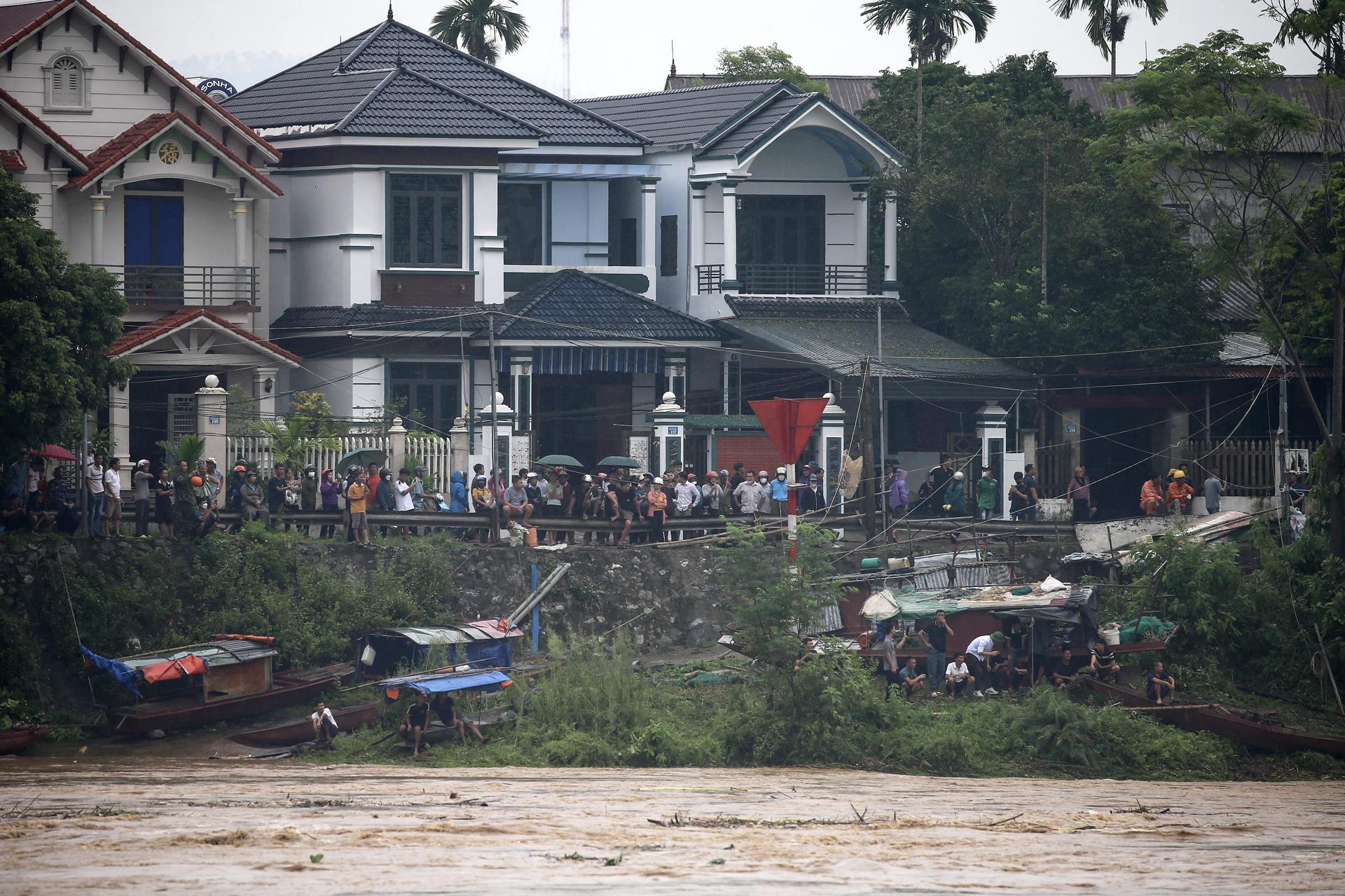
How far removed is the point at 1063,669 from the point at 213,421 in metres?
15.1

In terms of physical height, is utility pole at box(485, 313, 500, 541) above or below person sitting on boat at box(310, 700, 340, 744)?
above

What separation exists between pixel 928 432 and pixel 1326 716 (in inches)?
498

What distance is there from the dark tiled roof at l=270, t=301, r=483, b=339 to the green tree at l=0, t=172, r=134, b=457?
795 centimetres

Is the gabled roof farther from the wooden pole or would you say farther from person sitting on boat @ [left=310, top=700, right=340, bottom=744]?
the wooden pole

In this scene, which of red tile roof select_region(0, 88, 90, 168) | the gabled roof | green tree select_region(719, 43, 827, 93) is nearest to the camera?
red tile roof select_region(0, 88, 90, 168)

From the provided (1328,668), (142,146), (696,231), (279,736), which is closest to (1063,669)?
(1328,668)

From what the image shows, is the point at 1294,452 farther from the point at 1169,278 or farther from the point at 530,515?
the point at 530,515

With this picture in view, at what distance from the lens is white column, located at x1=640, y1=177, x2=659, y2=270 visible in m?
39.8

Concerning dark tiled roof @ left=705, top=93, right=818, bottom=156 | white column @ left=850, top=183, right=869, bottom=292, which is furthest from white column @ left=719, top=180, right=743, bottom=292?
white column @ left=850, top=183, right=869, bottom=292

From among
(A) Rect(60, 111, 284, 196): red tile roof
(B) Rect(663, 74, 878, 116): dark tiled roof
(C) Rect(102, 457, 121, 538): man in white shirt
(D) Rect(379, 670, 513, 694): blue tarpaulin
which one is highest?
(B) Rect(663, 74, 878, 116): dark tiled roof

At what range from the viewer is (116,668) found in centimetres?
2559

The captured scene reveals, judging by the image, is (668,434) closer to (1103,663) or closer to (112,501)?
(1103,663)

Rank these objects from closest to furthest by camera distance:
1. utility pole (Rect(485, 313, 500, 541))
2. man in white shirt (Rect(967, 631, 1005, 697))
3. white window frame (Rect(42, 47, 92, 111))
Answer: man in white shirt (Rect(967, 631, 1005, 697)), utility pole (Rect(485, 313, 500, 541)), white window frame (Rect(42, 47, 92, 111))

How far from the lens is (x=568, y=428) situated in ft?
129
